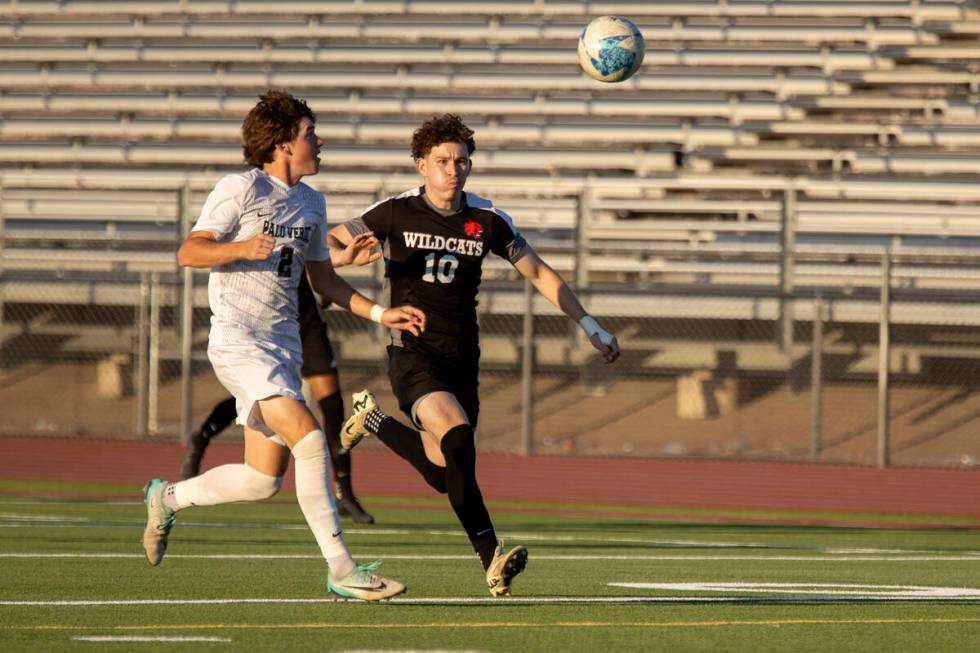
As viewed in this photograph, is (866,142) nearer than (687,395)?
No

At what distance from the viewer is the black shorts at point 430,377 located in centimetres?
745

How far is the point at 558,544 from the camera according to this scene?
33.9 feet

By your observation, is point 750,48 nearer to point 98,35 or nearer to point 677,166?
point 677,166

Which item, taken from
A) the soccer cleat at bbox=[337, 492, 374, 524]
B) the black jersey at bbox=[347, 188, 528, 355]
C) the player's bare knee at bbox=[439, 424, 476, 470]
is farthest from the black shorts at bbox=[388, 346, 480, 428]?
the soccer cleat at bbox=[337, 492, 374, 524]

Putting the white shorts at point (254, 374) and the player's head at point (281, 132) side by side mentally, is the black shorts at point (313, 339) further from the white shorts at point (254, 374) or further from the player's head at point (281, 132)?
the white shorts at point (254, 374)

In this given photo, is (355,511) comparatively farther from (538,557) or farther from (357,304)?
(357,304)

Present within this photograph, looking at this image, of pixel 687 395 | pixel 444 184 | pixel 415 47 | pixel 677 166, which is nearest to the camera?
pixel 444 184

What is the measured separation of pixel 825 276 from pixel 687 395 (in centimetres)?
274

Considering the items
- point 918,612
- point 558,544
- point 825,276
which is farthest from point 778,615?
point 825,276

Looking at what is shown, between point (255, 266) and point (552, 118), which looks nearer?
point (255, 266)

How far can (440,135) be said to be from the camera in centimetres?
753

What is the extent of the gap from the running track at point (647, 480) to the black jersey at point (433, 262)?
741 centimetres

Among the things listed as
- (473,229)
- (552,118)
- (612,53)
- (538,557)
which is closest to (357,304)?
(473,229)

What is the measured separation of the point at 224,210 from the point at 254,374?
0.64m
